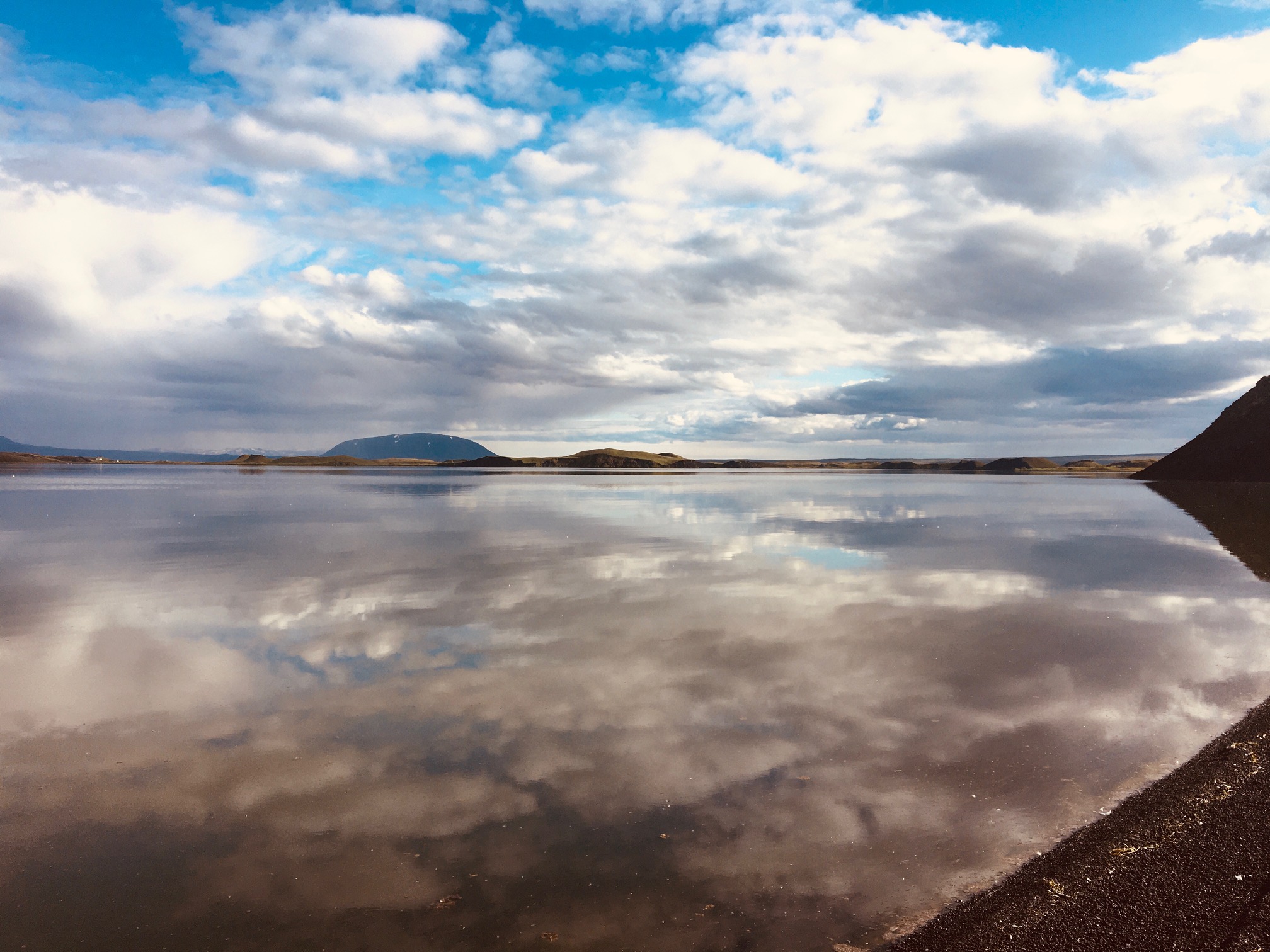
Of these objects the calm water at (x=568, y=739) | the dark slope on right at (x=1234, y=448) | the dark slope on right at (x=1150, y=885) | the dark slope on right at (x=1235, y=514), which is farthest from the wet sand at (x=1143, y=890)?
the dark slope on right at (x=1234, y=448)

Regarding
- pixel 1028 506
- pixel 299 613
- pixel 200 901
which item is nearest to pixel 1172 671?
pixel 200 901

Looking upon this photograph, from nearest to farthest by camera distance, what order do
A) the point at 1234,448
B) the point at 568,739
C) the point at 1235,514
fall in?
the point at 568,739, the point at 1235,514, the point at 1234,448

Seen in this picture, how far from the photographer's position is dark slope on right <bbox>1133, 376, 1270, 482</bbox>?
287ft

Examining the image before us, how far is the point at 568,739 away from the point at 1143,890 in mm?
6108

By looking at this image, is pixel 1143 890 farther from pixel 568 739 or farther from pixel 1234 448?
pixel 1234 448

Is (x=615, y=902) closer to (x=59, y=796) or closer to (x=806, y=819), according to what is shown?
(x=806, y=819)

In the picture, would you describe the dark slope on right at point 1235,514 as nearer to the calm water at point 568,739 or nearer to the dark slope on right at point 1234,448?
the dark slope on right at point 1234,448

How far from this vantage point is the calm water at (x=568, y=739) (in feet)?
19.2

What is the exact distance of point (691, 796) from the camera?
759 centimetres

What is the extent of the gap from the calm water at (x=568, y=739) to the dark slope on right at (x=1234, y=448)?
90508mm

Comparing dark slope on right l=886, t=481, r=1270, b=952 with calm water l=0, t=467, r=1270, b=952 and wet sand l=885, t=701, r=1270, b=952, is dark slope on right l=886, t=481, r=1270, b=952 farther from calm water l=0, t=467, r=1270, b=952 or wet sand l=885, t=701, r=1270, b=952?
calm water l=0, t=467, r=1270, b=952

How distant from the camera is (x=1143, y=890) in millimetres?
5688

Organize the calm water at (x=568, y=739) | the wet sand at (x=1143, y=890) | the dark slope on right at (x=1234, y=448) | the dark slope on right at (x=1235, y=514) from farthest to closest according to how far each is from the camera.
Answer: the dark slope on right at (x=1234, y=448) → the dark slope on right at (x=1235, y=514) → the calm water at (x=568, y=739) → the wet sand at (x=1143, y=890)

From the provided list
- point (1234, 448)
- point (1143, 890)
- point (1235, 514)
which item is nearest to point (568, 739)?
point (1143, 890)
